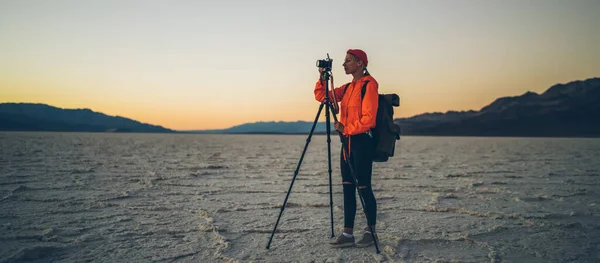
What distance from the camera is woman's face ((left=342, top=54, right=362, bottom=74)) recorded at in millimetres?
2613

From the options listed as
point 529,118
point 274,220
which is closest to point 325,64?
point 274,220

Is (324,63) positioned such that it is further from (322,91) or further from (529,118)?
(529,118)

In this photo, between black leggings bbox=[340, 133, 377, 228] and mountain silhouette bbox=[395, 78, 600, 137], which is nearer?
black leggings bbox=[340, 133, 377, 228]

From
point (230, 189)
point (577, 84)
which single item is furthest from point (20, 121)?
point (577, 84)

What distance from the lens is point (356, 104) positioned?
2.53 m

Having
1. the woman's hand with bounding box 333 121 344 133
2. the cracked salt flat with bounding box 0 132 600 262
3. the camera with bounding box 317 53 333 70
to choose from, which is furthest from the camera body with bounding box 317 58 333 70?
the cracked salt flat with bounding box 0 132 600 262

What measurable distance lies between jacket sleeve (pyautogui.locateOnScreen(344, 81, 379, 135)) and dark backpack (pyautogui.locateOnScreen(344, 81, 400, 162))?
0.34 ft

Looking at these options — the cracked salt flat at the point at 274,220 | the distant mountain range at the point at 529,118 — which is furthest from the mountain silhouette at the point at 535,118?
the cracked salt flat at the point at 274,220

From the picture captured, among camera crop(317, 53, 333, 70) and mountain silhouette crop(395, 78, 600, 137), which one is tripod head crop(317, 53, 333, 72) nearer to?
camera crop(317, 53, 333, 70)

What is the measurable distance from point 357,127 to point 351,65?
48cm

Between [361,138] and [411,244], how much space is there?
3.32ft

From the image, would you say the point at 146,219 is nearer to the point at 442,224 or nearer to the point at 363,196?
the point at 363,196

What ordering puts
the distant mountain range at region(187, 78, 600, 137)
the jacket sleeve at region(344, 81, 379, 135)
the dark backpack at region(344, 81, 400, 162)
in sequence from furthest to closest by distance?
the distant mountain range at region(187, 78, 600, 137), the dark backpack at region(344, 81, 400, 162), the jacket sleeve at region(344, 81, 379, 135)

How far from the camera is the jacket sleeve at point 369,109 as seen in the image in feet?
7.86
